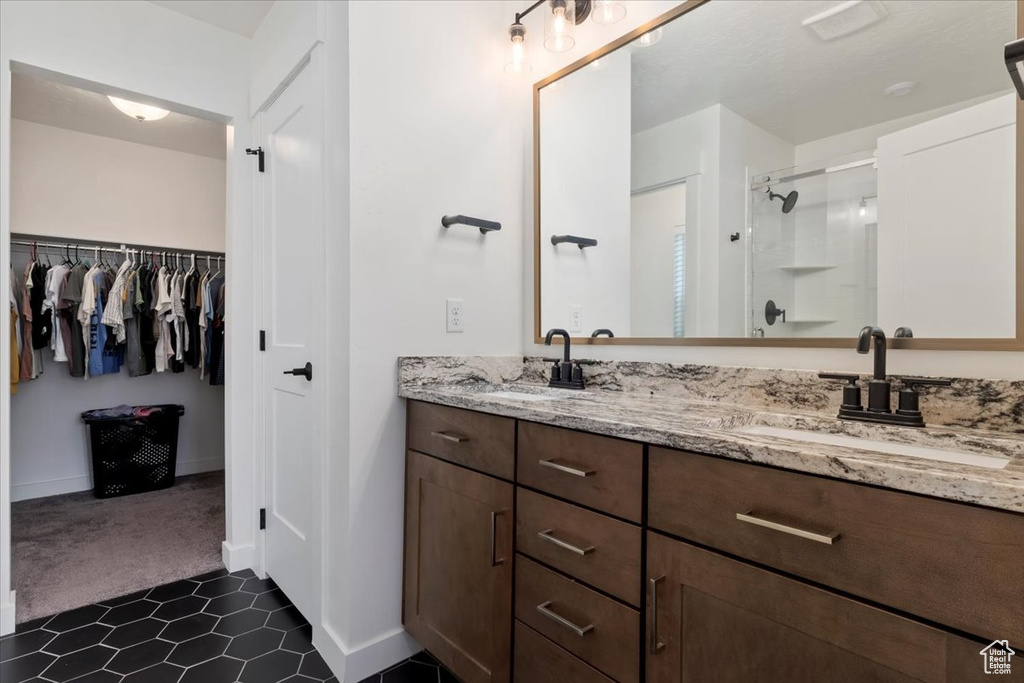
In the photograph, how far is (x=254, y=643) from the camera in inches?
69.5

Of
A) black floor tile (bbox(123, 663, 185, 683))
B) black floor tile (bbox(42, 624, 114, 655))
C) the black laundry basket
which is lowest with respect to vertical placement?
black floor tile (bbox(42, 624, 114, 655))

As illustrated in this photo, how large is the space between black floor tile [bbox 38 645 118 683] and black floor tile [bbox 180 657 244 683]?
0.32 metres

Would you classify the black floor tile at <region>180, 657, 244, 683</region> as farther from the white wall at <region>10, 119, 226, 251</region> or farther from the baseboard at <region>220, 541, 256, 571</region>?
the white wall at <region>10, 119, 226, 251</region>

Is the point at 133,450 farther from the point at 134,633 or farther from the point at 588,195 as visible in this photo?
the point at 588,195

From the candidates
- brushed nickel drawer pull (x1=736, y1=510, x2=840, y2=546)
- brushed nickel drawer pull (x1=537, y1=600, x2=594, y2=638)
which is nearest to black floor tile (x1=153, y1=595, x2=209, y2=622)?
brushed nickel drawer pull (x1=537, y1=600, x2=594, y2=638)

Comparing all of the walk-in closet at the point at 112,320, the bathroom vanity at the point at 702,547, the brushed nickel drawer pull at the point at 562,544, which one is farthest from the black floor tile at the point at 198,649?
the brushed nickel drawer pull at the point at 562,544

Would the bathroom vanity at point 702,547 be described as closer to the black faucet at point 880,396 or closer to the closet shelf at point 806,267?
the black faucet at point 880,396

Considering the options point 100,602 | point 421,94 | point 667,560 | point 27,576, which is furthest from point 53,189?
point 667,560

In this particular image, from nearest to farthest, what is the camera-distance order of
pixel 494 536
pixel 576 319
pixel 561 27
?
pixel 494 536
pixel 561 27
pixel 576 319

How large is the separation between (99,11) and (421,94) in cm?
150

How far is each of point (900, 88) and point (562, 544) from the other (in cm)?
132

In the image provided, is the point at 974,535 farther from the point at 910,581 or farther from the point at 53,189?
the point at 53,189

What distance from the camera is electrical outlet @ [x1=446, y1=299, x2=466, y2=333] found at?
1.81m

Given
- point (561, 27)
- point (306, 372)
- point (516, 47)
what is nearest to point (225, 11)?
point (516, 47)
